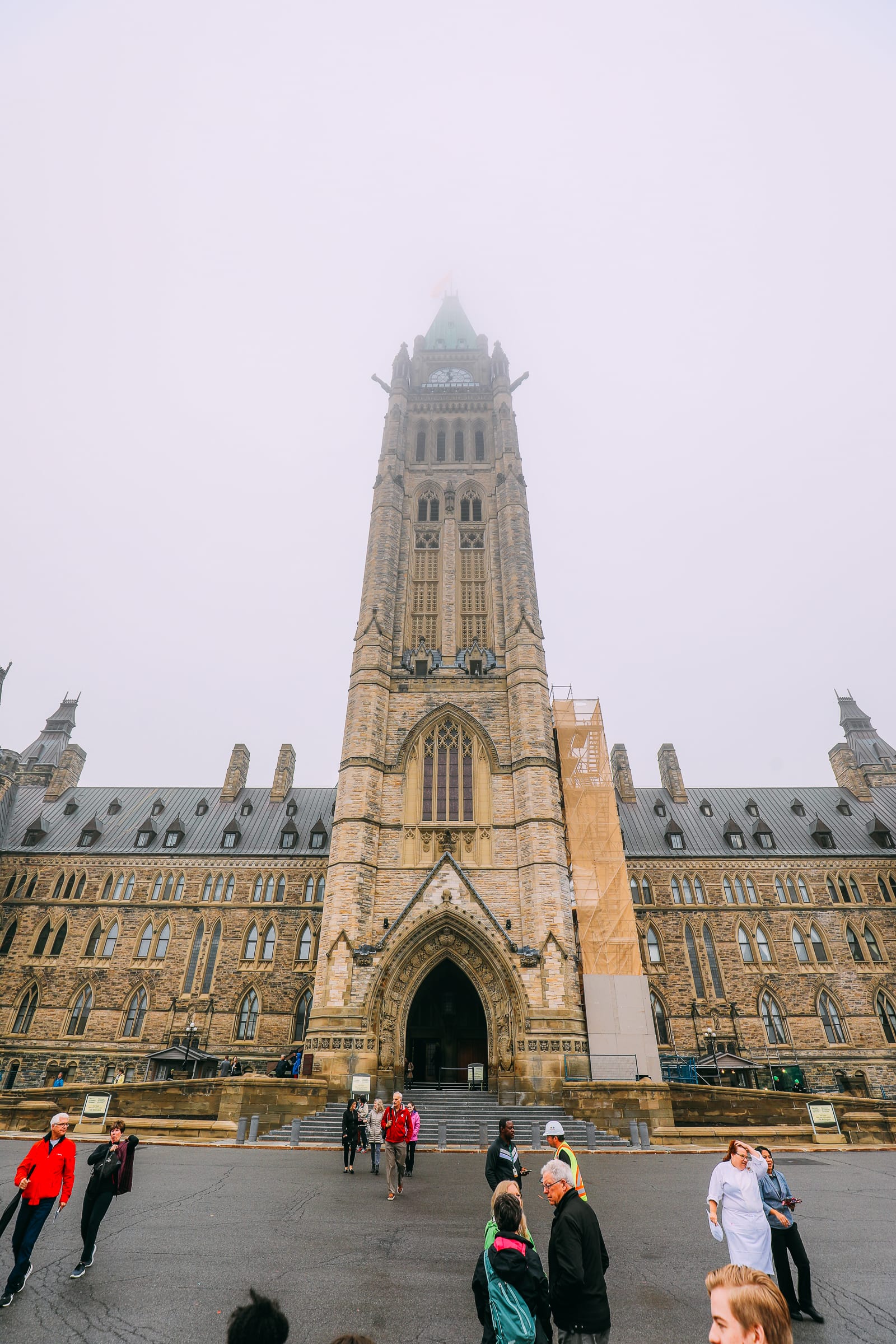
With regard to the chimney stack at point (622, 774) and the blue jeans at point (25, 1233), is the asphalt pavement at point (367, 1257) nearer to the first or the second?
the blue jeans at point (25, 1233)

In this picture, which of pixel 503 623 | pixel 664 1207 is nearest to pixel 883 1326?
pixel 664 1207

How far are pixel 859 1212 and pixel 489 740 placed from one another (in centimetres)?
1957

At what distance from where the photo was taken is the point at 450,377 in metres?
44.7

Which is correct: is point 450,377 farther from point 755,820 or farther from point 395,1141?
point 395,1141

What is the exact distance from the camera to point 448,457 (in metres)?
38.7

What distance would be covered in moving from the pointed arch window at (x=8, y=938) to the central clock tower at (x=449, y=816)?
21.5 metres

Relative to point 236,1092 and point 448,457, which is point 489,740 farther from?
point 448,457

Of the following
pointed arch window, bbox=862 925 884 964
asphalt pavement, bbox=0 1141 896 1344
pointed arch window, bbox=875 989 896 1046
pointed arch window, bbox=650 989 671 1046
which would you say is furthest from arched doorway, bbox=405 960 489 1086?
pointed arch window, bbox=862 925 884 964

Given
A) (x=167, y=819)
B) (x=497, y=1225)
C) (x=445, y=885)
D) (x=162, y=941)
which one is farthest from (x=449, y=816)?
(x=497, y=1225)

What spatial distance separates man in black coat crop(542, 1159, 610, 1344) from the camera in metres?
3.81

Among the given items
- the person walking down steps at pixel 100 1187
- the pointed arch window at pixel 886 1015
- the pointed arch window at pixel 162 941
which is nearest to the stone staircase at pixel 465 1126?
the person walking down steps at pixel 100 1187

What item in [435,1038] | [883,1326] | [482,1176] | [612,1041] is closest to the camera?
[883,1326]

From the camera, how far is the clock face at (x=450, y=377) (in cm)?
4379

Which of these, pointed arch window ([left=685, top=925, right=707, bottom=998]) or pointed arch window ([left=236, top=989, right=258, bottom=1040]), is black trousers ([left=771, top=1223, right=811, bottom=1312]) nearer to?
pointed arch window ([left=685, top=925, right=707, bottom=998])
